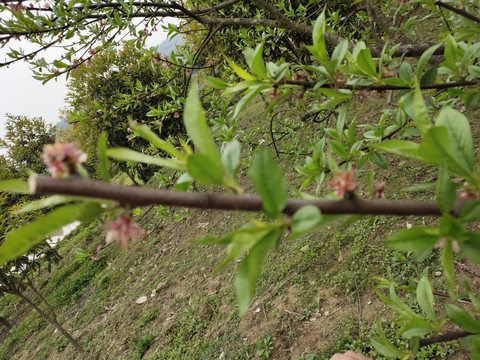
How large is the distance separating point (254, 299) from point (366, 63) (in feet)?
11.3

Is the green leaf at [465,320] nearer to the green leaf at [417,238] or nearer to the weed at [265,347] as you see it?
the green leaf at [417,238]

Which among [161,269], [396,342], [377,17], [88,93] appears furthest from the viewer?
[88,93]

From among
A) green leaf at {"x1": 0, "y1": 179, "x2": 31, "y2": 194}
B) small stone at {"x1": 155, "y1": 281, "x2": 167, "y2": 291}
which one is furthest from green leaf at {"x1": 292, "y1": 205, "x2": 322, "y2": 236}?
→ small stone at {"x1": 155, "y1": 281, "x2": 167, "y2": 291}

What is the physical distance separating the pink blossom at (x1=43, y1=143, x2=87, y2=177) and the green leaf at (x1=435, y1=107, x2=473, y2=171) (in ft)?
1.90

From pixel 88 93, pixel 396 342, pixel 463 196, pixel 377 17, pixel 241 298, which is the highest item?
pixel 88 93

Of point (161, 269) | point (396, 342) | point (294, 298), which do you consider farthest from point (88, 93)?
point (396, 342)

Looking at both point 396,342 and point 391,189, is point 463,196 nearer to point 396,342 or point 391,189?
point 396,342

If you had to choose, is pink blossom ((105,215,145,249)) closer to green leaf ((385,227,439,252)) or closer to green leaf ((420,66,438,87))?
green leaf ((385,227,439,252))

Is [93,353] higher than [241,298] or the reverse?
the reverse

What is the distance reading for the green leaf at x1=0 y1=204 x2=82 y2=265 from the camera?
1.26ft

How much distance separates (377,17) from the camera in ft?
8.31

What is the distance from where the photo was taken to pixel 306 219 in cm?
40

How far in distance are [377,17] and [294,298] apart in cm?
289

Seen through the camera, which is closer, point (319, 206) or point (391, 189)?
point (319, 206)
